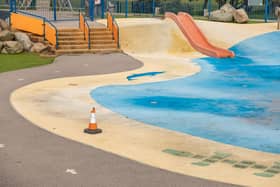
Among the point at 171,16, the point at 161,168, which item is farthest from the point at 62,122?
the point at 171,16

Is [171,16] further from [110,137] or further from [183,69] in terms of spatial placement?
[110,137]

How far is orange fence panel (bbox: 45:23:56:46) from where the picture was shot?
96.7 ft

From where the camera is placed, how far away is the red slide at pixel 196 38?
30109mm

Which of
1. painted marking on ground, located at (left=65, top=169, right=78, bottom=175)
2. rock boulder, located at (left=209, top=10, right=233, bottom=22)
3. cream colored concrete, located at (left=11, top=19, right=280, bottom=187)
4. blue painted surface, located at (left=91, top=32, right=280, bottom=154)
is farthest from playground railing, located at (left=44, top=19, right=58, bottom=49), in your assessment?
rock boulder, located at (left=209, top=10, right=233, bottom=22)

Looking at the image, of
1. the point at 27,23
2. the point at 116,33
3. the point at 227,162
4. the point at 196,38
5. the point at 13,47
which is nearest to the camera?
the point at 227,162

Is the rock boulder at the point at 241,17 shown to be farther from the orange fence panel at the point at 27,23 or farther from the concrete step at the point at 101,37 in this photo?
the orange fence panel at the point at 27,23

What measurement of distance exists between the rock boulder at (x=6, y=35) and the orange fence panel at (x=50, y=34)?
6.68 feet

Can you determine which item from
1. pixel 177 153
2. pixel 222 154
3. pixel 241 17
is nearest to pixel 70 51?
pixel 177 153

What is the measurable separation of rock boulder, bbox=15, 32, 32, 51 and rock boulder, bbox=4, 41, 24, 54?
0.34 meters

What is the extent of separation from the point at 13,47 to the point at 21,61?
3.31 m

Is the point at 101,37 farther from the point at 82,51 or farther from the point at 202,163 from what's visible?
the point at 202,163

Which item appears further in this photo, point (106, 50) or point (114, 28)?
point (114, 28)

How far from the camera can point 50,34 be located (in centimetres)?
2991

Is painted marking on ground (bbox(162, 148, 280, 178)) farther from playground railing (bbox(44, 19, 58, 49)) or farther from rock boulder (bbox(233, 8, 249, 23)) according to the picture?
rock boulder (bbox(233, 8, 249, 23))
